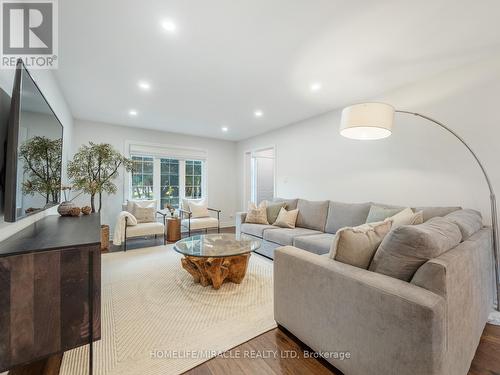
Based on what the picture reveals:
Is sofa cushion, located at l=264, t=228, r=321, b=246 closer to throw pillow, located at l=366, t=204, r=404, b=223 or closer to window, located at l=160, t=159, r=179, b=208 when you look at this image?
throw pillow, located at l=366, t=204, r=404, b=223

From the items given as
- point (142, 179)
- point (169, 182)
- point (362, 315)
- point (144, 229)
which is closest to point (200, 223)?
point (144, 229)

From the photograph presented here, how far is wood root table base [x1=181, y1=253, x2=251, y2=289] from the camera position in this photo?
7.79ft

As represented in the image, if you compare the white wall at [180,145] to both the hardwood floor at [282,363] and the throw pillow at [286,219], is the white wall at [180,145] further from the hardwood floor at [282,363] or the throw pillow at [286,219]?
the hardwood floor at [282,363]

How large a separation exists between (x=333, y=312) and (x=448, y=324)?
522mm

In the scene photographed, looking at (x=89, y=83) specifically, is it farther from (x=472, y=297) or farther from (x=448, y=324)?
(x=472, y=297)

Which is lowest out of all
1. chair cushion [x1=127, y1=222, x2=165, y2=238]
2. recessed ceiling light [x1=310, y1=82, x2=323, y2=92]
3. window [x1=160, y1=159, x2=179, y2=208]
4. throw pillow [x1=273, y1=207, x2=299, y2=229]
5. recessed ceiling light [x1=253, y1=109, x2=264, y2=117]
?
chair cushion [x1=127, y1=222, x2=165, y2=238]

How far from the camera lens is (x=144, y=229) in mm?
3889

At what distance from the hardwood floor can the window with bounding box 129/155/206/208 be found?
168 inches

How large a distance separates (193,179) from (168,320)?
4221mm

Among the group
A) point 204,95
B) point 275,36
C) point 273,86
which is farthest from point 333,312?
point 204,95

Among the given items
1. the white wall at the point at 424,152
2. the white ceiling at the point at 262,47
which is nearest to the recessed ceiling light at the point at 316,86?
the white ceiling at the point at 262,47

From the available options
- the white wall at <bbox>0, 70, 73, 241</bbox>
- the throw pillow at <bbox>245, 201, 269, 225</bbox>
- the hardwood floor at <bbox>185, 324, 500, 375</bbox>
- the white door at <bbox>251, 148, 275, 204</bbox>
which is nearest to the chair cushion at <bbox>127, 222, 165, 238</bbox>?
the white wall at <bbox>0, 70, 73, 241</bbox>

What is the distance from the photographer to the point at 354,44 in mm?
2086

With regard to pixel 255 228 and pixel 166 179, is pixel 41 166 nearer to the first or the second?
pixel 255 228
